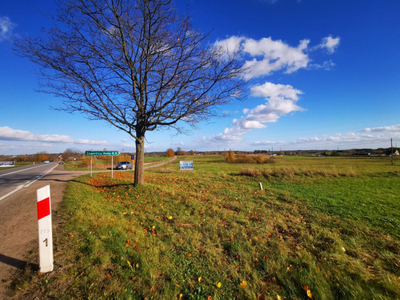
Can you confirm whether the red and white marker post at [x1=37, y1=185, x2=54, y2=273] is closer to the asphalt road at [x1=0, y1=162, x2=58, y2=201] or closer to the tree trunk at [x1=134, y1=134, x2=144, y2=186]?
the tree trunk at [x1=134, y1=134, x2=144, y2=186]

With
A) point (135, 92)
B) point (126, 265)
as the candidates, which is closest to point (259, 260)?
point (126, 265)

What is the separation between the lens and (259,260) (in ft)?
12.9

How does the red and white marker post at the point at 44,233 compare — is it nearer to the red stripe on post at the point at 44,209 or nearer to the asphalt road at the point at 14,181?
the red stripe on post at the point at 44,209

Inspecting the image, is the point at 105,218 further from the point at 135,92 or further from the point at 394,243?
the point at 394,243

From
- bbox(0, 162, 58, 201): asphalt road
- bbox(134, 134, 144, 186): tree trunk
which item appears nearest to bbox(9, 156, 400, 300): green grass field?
bbox(134, 134, 144, 186): tree trunk

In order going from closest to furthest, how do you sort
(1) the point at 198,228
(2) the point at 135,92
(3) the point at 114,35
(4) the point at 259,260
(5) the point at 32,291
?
1. (5) the point at 32,291
2. (4) the point at 259,260
3. (1) the point at 198,228
4. (3) the point at 114,35
5. (2) the point at 135,92

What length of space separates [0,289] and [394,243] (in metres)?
8.65

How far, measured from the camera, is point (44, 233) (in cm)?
290

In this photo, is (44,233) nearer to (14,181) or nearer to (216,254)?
(216,254)

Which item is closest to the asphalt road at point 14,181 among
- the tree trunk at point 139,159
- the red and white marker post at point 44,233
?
the tree trunk at point 139,159

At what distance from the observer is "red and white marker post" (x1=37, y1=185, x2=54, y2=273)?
2828 mm

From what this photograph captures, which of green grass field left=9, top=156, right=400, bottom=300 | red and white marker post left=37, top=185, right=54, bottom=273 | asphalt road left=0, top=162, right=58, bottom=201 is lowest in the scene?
green grass field left=9, top=156, right=400, bottom=300

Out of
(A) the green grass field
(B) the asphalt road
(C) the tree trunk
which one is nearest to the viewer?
(A) the green grass field

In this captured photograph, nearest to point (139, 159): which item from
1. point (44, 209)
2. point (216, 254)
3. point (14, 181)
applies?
point (44, 209)
